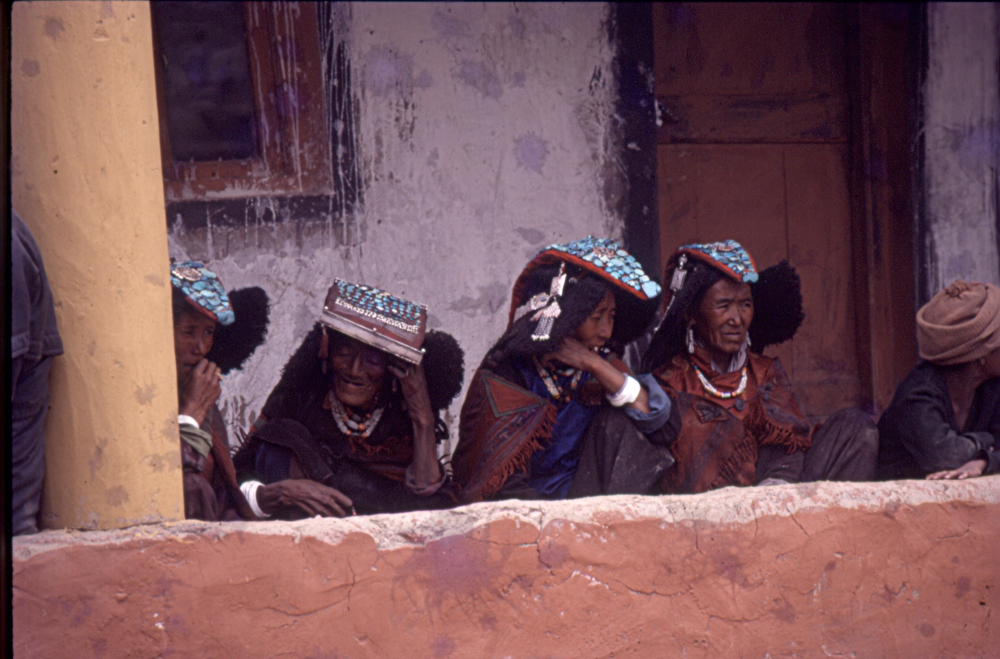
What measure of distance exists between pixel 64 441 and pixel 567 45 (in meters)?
3.77

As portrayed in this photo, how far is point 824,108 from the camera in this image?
19.7 feet

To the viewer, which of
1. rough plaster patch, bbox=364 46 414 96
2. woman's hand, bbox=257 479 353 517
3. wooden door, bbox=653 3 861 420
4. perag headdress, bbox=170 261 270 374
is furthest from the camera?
wooden door, bbox=653 3 861 420

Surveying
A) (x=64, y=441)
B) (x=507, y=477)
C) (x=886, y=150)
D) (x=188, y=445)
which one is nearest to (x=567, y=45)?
(x=886, y=150)

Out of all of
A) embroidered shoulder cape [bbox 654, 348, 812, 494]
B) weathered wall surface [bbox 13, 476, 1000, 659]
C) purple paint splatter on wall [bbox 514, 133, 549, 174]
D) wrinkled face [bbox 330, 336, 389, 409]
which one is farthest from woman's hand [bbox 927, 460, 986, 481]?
purple paint splatter on wall [bbox 514, 133, 549, 174]

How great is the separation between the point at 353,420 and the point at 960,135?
167 inches

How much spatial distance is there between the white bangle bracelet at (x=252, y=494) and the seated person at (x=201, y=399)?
0.02 m

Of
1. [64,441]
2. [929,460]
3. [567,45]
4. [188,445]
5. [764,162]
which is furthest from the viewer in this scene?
[764,162]

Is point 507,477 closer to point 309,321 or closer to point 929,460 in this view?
point 929,460

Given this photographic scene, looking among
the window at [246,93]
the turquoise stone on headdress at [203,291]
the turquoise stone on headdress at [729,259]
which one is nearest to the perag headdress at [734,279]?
the turquoise stone on headdress at [729,259]

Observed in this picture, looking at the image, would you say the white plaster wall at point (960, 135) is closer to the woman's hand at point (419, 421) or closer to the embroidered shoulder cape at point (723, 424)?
the embroidered shoulder cape at point (723, 424)

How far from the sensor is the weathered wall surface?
2.68 metres

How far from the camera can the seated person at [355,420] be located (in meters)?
3.74

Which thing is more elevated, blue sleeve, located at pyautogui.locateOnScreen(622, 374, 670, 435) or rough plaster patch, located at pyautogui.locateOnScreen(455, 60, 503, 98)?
rough plaster patch, located at pyautogui.locateOnScreen(455, 60, 503, 98)

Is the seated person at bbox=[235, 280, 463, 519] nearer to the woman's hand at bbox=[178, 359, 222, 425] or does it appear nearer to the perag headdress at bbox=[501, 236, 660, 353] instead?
the woman's hand at bbox=[178, 359, 222, 425]
